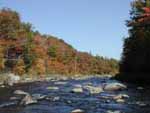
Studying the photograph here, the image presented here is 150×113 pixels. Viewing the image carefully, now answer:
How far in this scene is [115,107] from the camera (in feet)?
84.0

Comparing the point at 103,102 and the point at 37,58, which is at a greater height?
the point at 37,58

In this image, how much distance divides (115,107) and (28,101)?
5.99 meters

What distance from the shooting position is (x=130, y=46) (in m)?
59.8

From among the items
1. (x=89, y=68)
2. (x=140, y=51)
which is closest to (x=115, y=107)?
(x=140, y=51)

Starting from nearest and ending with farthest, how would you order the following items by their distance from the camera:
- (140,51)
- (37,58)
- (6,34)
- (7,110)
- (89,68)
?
(7,110)
(140,51)
(6,34)
(37,58)
(89,68)

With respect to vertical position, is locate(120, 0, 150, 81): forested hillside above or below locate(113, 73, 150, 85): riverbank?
above

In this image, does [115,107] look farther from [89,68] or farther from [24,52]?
[89,68]

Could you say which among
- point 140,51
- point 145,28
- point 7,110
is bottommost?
point 7,110

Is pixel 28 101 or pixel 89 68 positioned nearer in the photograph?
pixel 28 101

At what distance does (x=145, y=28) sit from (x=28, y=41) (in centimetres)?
2755

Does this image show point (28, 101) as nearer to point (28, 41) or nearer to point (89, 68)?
point (28, 41)

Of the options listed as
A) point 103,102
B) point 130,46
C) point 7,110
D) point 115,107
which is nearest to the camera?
point 7,110

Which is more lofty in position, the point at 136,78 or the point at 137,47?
the point at 137,47

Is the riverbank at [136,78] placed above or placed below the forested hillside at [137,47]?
below
